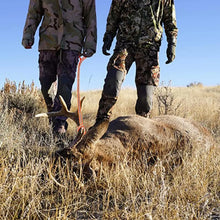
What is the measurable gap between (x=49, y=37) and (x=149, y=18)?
5.27 feet

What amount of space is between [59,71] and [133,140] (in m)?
1.91

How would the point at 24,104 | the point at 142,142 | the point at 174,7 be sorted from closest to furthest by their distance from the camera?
the point at 142,142
the point at 174,7
the point at 24,104

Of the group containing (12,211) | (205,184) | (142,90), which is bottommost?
(12,211)

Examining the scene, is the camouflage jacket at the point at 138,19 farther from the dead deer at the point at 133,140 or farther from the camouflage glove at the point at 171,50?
the dead deer at the point at 133,140

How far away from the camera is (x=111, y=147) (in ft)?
9.44

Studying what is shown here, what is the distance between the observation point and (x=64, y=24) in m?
4.36

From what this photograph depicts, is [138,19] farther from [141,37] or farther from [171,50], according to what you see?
[171,50]

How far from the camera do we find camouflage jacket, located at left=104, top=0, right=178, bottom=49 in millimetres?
4195

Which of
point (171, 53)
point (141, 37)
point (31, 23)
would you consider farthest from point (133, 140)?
point (31, 23)

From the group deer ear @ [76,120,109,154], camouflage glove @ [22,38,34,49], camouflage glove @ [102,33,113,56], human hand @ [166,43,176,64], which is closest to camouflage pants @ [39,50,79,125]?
camouflage glove @ [22,38,34,49]

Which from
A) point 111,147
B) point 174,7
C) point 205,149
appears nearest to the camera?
point 111,147

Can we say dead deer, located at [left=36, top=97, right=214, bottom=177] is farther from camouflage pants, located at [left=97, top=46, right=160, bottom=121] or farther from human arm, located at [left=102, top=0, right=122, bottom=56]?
human arm, located at [left=102, top=0, right=122, bottom=56]

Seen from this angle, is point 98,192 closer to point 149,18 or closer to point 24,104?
point 149,18

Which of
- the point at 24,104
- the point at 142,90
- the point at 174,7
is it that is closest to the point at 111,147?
the point at 142,90
